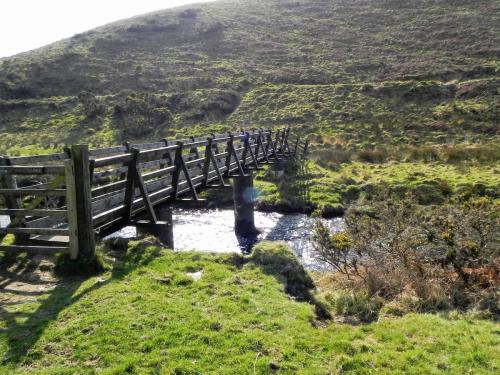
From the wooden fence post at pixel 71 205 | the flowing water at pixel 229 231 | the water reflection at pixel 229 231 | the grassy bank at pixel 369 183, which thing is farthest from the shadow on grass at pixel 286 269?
the grassy bank at pixel 369 183

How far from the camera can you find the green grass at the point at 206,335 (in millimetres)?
5938

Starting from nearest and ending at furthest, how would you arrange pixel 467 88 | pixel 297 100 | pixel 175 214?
pixel 175 214 → pixel 467 88 → pixel 297 100

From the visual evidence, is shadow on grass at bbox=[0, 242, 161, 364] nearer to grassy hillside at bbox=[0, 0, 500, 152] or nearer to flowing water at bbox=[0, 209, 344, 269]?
flowing water at bbox=[0, 209, 344, 269]

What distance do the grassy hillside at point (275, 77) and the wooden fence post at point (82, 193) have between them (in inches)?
1368

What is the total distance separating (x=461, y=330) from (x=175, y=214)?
19251 millimetres

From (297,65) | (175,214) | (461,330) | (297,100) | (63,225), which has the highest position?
(297,65)

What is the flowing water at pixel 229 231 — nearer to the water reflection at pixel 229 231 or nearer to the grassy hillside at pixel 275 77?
the water reflection at pixel 229 231

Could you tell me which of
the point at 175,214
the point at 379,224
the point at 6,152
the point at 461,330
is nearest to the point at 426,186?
the point at 379,224

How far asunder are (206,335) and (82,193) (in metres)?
3.93

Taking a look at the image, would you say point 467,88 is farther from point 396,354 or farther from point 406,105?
point 396,354

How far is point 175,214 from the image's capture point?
81.8 ft

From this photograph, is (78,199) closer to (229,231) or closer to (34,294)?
(34,294)

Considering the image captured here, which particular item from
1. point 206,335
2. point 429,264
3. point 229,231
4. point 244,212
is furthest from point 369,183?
point 206,335

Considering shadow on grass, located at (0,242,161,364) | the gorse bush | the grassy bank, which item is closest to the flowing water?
the grassy bank
